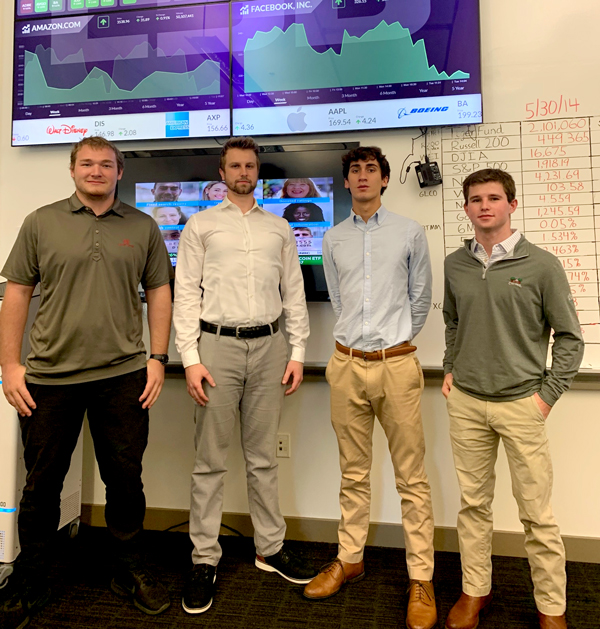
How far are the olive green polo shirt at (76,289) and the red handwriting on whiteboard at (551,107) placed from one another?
1.94 m

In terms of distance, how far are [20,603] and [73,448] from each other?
591 millimetres

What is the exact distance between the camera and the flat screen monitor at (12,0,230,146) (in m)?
2.40

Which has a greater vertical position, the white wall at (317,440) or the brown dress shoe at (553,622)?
the white wall at (317,440)

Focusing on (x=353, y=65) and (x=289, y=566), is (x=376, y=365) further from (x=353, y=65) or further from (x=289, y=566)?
(x=353, y=65)

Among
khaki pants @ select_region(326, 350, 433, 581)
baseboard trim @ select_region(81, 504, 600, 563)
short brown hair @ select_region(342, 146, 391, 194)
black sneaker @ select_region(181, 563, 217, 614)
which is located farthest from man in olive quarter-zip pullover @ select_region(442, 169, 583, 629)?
black sneaker @ select_region(181, 563, 217, 614)

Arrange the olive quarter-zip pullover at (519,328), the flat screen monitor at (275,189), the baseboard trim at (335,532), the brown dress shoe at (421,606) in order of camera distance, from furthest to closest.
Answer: the flat screen monitor at (275,189), the baseboard trim at (335,532), the brown dress shoe at (421,606), the olive quarter-zip pullover at (519,328)

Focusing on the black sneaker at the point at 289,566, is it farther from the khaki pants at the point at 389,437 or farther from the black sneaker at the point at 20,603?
the black sneaker at the point at 20,603

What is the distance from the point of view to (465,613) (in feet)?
5.50

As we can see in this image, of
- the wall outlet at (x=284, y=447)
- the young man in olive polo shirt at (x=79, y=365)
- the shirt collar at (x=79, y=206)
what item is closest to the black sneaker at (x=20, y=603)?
the young man in olive polo shirt at (x=79, y=365)

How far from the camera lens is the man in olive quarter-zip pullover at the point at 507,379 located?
1.58m

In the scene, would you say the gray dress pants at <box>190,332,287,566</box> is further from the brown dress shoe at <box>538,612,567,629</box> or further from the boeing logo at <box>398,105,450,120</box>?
the boeing logo at <box>398,105,450,120</box>

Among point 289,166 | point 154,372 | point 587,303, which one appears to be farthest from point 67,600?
point 587,303

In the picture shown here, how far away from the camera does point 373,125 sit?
228 centimetres

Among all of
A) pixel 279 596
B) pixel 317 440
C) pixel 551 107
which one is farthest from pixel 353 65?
pixel 279 596
